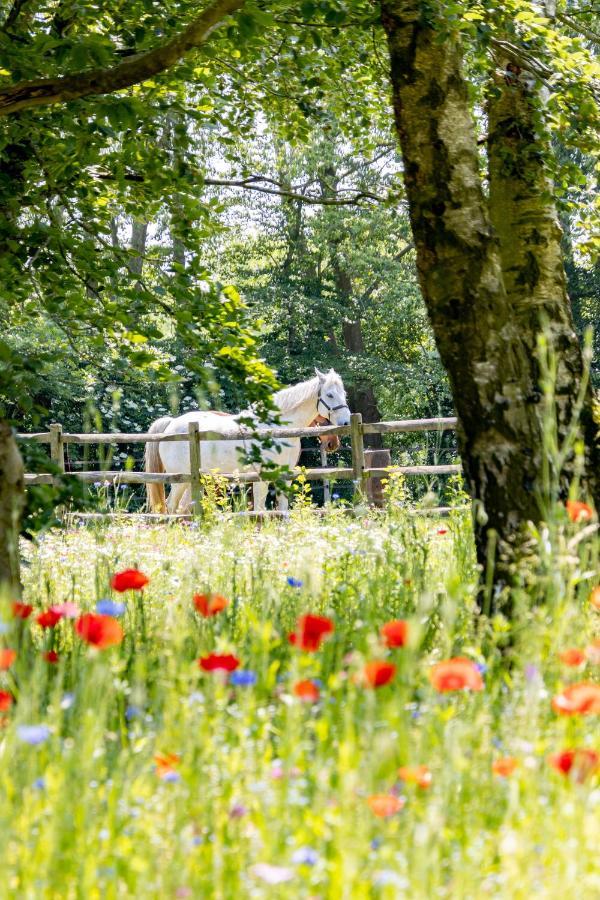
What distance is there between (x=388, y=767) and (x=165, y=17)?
4517mm

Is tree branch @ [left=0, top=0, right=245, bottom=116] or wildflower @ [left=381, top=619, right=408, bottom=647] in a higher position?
tree branch @ [left=0, top=0, right=245, bottom=116]

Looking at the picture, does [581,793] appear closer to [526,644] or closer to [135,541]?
[526,644]

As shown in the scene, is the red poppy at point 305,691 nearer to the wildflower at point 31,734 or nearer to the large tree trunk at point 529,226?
the wildflower at point 31,734

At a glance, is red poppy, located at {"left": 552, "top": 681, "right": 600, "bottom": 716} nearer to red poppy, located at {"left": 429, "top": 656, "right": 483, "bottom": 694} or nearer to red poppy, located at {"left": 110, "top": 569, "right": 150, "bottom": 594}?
red poppy, located at {"left": 429, "top": 656, "right": 483, "bottom": 694}

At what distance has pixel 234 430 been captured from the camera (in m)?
13.5

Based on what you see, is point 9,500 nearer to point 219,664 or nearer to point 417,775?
point 219,664

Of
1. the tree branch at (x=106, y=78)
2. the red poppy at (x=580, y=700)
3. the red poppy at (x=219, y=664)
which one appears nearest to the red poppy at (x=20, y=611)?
the red poppy at (x=219, y=664)

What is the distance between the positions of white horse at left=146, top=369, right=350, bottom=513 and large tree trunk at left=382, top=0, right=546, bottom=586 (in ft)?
28.6

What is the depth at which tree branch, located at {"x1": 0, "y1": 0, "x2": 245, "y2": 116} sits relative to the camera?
3.98m

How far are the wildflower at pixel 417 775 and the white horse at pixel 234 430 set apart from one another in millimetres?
10966

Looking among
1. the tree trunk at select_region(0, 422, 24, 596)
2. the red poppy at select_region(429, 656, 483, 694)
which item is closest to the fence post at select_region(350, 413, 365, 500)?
the tree trunk at select_region(0, 422, 24, 596)

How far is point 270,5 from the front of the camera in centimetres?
478

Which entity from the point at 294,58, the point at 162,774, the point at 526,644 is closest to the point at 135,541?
the point at 294,58

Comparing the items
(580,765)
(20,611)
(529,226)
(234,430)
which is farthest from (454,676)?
(234,430)
